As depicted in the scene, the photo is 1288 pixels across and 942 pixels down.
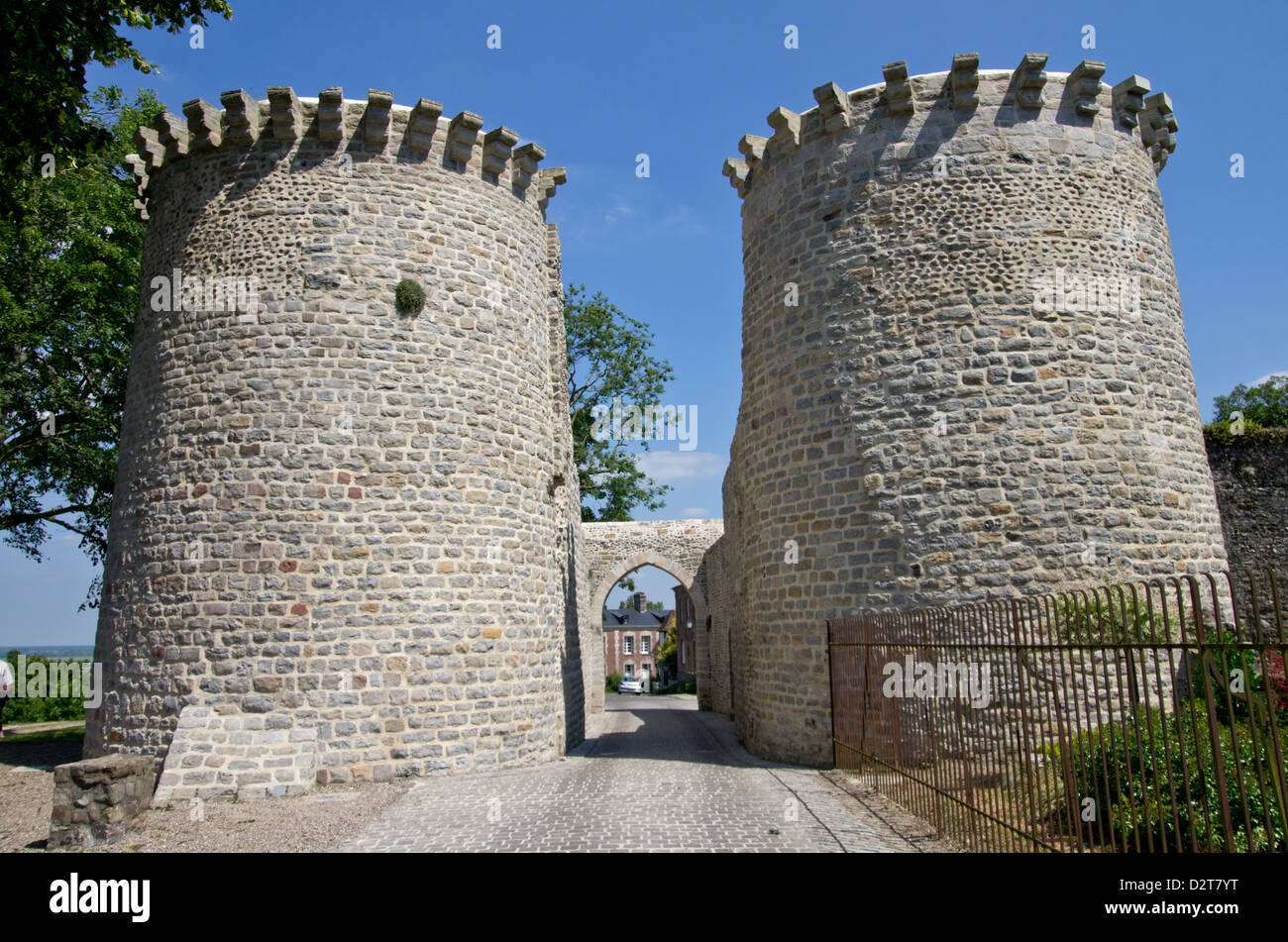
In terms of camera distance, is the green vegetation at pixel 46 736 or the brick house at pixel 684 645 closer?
the green vegetation at pixel 46 736

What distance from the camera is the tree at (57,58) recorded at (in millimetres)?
7777

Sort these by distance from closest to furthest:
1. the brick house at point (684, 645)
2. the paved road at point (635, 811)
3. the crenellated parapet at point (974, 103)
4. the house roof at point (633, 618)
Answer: the paved road at point (635, 811), the crenellated parapet at point (974, 103), the brick house at point (684, 645), the house roof at point (633, 618)

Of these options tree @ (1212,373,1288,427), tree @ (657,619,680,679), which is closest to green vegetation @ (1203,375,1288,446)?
tree @ (1212,373,1288,427)

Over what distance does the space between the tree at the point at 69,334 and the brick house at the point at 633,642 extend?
50.2 metres

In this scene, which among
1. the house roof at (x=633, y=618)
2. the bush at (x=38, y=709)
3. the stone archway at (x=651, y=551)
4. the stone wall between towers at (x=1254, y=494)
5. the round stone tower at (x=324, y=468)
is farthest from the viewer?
the house roof at (x=633, y=618)

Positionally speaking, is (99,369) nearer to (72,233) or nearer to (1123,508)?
(72,233)

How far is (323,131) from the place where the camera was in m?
10.9

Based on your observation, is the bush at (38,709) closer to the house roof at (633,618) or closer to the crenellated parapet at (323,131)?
the crenellated parapet at (323,131)

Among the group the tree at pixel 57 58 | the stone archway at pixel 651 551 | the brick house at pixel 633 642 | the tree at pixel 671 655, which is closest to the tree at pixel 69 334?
the tree at pixel 57 58

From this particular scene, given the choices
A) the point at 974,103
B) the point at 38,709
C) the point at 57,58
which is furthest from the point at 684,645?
the point at 57,58

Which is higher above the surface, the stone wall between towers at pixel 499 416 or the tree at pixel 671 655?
the stone wall between towers at pixel 499 416

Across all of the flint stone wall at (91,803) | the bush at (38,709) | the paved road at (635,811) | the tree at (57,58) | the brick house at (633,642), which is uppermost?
the tree at (57,58)

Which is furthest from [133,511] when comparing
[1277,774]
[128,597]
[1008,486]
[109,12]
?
[1277,774]

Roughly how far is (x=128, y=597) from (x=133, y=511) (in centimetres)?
111
